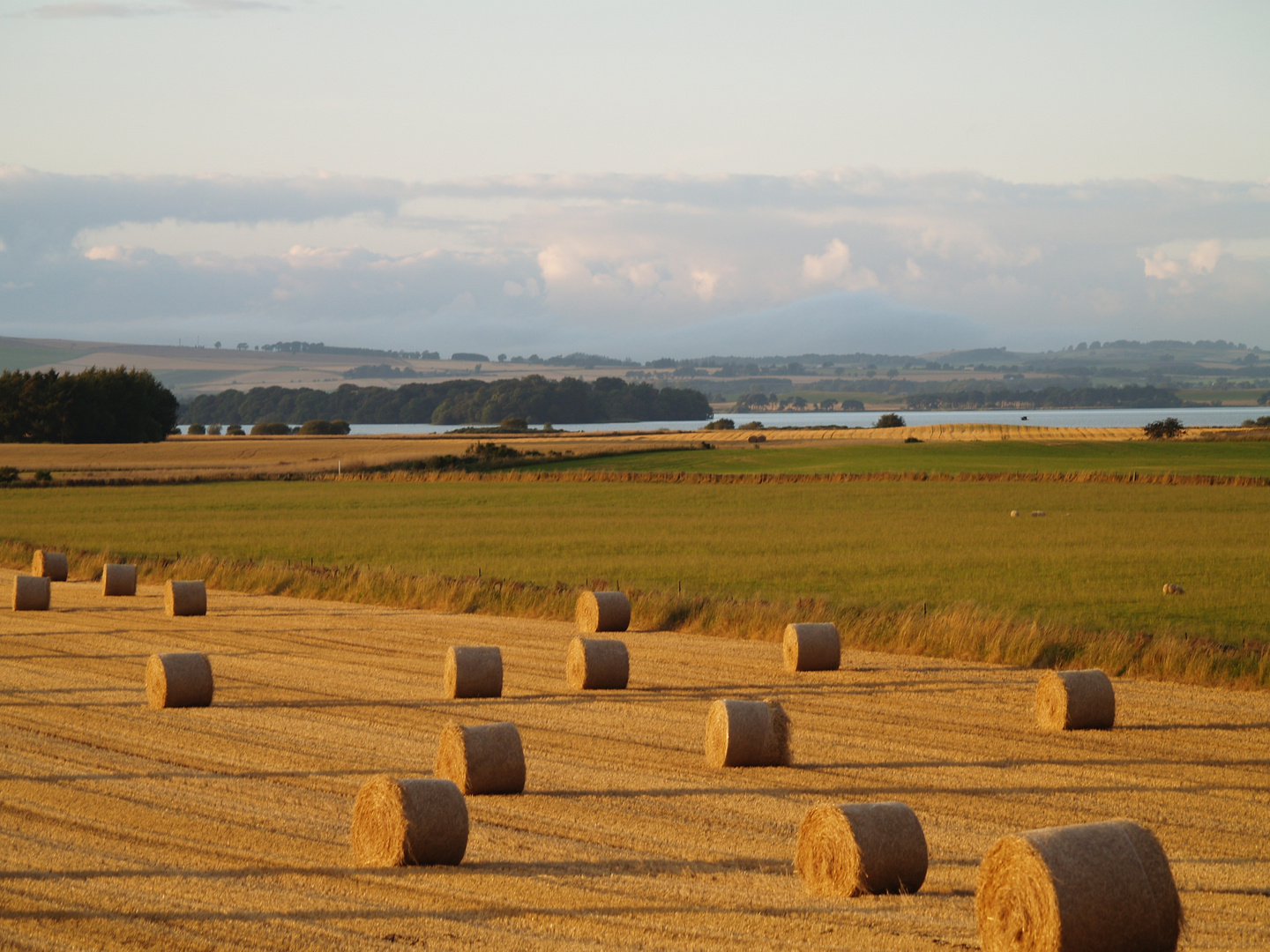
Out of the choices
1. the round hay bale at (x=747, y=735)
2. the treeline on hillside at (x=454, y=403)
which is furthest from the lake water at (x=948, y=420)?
the round hay bale at (x=747, y=735)

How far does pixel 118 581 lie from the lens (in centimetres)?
2523

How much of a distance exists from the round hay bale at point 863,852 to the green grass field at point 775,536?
12.2 metres

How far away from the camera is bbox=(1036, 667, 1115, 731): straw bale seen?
13.2 metres

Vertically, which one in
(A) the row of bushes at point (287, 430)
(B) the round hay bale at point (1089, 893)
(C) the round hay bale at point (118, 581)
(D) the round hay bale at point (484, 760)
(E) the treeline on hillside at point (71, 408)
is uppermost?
(E) the treeline on hillside at point (71, 408)

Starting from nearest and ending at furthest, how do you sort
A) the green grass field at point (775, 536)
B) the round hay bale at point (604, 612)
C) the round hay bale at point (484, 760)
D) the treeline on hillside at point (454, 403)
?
the round hay bale at point (484, 760) < the round hay bale at point (604, 612) < the green grass field at point (775, 536) < the treeline on hillside at point (454, 403)

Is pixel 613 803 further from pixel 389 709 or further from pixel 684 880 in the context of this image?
pixel 389 709

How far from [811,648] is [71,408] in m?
97.6

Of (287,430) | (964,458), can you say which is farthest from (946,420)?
(964,458)

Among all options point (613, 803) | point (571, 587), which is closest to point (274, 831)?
point (613, 803)

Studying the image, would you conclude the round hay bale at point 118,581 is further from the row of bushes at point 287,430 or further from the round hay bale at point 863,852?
the row of bushes at point 287,430

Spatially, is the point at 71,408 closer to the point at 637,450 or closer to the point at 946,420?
the point at 637,450

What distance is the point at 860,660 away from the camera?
18078 mm

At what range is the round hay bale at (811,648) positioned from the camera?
16781 mm

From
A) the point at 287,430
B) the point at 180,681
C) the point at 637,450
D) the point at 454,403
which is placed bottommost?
the point at 180,681
